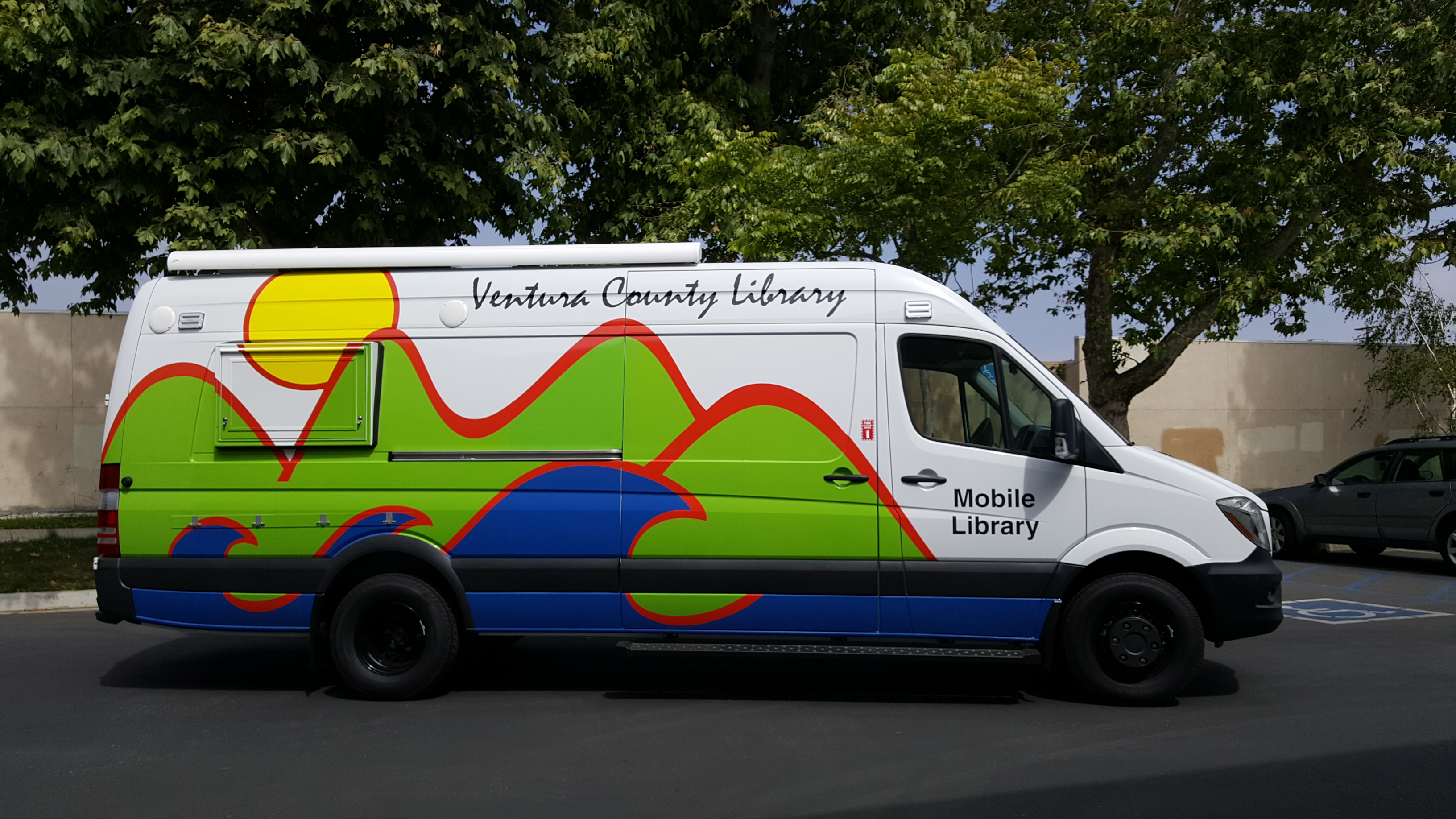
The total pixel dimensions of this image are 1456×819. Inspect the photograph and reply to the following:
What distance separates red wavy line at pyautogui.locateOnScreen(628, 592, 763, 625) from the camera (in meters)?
6.57

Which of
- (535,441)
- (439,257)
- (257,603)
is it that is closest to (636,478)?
(535,441)

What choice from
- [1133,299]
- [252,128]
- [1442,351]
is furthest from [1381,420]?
[252,128]

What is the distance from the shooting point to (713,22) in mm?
17625

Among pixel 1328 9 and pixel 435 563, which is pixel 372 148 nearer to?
pixel 435 563

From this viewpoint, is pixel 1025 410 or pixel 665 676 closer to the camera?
pixel 1025 410

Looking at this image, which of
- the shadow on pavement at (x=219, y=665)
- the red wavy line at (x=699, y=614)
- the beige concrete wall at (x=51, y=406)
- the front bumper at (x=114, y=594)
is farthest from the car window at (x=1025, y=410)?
the beige concrete wall at (x=51, y=406)

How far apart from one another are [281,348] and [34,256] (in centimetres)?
977

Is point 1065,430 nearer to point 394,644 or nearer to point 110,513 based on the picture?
point 394,644

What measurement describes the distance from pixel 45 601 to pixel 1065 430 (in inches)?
376

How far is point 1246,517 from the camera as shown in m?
6.51

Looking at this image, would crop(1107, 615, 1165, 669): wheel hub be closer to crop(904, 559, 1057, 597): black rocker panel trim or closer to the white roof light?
crop(904, 559, 1057, 597): black rocker panel trim

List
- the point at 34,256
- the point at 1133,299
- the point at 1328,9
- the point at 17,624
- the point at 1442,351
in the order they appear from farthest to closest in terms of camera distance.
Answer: the point at 1442,351, the point at 1133,299, the point at 1328,9, the point at 34,256, the point at 17,624

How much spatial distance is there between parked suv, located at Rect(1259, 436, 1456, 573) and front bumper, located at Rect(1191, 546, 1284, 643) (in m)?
8.08

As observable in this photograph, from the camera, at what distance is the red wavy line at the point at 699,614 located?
21.5 feet
